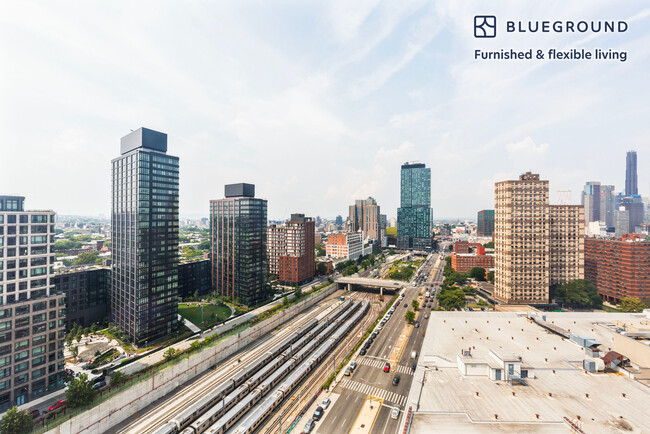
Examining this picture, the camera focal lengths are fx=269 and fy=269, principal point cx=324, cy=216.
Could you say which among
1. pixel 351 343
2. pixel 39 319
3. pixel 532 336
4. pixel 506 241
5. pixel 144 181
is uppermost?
pixel 144 181

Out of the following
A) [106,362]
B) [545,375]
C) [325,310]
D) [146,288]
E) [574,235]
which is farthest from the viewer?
[574,235]

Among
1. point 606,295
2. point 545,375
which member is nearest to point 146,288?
point 545,375

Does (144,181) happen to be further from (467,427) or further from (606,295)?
(606,295)

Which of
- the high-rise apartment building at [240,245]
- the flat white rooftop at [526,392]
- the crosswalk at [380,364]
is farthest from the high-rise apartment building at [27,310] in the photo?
the flat white rooftop at [526,392]

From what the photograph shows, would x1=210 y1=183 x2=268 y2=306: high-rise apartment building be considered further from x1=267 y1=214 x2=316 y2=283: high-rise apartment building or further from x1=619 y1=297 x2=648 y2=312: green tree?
x1=619 y1=297 x2=648 y2=312: green tree

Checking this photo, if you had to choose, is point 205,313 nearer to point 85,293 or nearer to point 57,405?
point 85,293

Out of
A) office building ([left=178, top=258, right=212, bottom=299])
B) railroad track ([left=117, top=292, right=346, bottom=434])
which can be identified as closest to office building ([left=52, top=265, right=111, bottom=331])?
office building ([left=178, top=258, right=212, bottom=299])
